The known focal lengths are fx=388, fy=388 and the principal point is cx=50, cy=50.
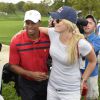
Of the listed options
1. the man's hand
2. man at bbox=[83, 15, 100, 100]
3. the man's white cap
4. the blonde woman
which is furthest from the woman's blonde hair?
Result: man at bbox=[83, 15, 100, 100]

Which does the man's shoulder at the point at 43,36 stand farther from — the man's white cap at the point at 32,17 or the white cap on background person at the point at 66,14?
the white cap on background person at the point at 66,14

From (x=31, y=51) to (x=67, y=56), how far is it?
602 mm

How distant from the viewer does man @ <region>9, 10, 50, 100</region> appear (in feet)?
15.7

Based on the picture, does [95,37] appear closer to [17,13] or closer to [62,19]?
[62,19]

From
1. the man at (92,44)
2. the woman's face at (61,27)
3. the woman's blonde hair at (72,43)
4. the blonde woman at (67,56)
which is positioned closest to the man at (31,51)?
the blonde woman at (67,56)

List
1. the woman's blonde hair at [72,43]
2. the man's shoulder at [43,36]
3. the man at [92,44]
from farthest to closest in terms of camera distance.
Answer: the man at [92,44]
the man's shoulder at [43,36]
the woman's blonde hair at [72,43]

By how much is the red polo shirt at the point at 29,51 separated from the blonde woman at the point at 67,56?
0.84 feet

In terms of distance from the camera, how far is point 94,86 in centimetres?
614

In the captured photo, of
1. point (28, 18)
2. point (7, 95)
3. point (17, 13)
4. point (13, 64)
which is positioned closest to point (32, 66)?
point (13, 64)

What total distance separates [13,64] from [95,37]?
1.66 m

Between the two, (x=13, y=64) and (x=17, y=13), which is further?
(x=17, y=13)

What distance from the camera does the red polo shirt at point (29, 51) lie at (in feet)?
15.8

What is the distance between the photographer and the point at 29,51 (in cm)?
483

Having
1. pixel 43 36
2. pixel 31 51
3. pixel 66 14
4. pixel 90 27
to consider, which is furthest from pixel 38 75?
pixel 90 27
